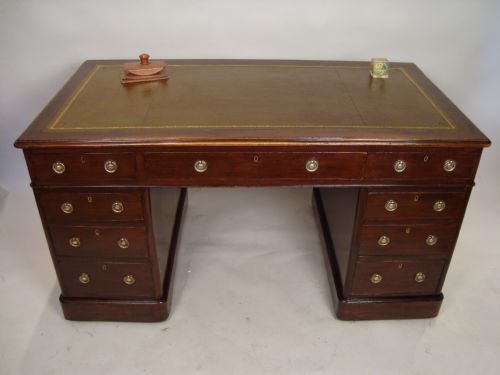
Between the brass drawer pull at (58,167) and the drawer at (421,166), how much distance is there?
91cm

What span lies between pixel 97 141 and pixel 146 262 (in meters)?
0.49

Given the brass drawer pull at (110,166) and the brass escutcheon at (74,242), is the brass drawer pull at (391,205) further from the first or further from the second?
the brass escutcheon at (74,242)

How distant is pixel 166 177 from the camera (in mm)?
1484

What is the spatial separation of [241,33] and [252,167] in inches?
33.5

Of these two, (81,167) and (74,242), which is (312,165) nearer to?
(81,167)

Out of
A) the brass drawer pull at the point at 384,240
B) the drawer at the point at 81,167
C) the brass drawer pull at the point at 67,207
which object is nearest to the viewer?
the drawer at the point at 81,167

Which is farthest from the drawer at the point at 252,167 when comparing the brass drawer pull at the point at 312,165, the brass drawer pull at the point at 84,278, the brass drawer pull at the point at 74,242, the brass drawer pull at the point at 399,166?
the brass drawer pull at the point at 84,278

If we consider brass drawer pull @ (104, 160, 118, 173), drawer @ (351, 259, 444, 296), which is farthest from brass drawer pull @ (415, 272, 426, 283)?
brass drawer pull @ (104, 160, 118, 173)

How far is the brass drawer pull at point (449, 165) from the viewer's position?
1474mm

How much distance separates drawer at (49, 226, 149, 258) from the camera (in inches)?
63.1

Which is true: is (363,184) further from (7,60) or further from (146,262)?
(7,60)

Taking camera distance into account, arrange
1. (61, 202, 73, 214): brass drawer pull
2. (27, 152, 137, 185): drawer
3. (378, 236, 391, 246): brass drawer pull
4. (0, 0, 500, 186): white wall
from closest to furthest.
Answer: (27, 152, 137, 185): drawer, (61, 202, 73, 214): brass drawer pull, (378, 236, 391, 246): brass drawer pull, (0, 0, 500, 186): white wall

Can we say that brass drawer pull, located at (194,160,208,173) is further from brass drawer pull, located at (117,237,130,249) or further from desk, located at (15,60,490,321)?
brass drawer pull, located at (117,237,130,249)

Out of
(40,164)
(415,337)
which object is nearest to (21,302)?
(40,164)
